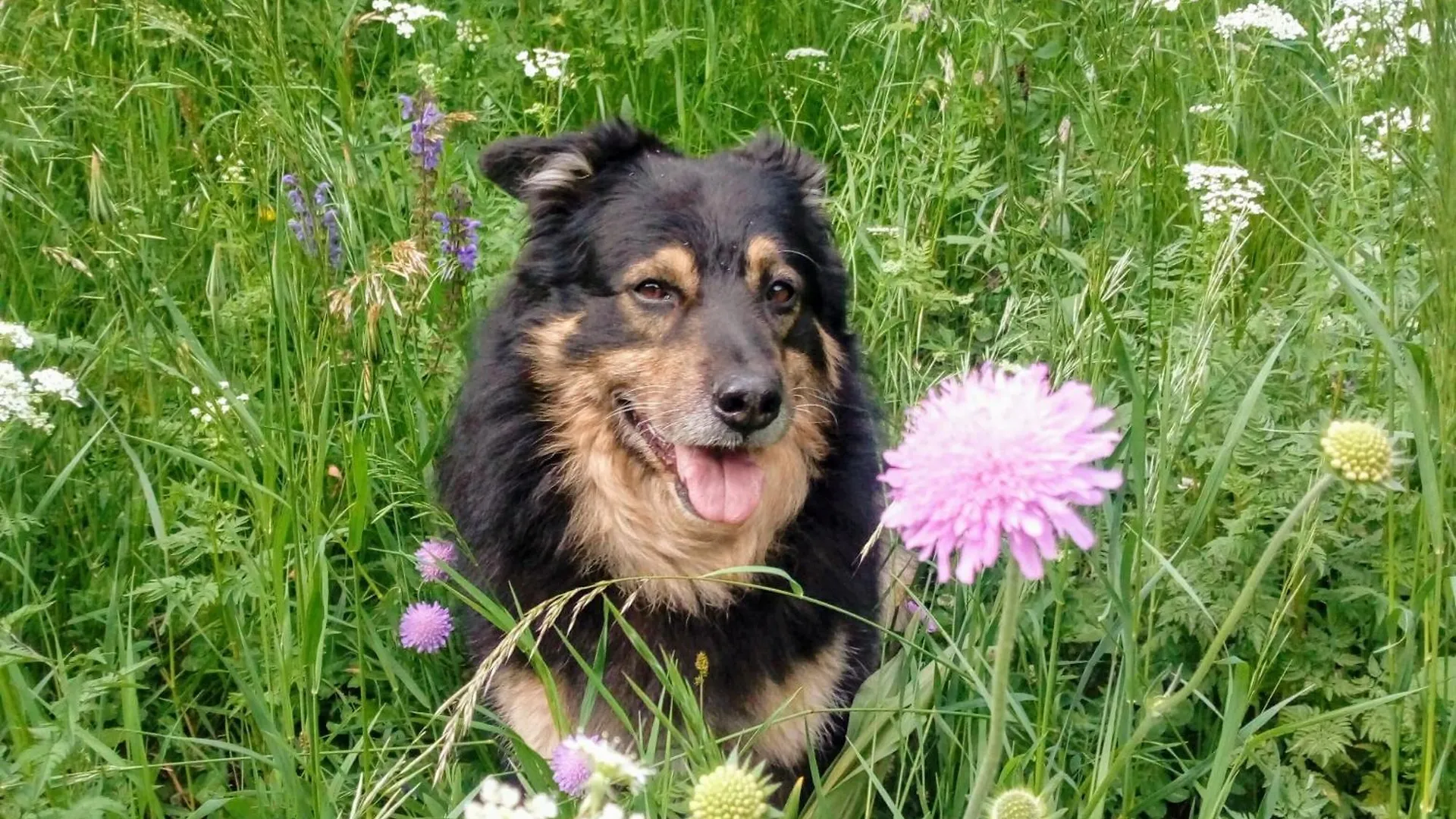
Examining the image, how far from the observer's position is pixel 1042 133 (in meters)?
4.13

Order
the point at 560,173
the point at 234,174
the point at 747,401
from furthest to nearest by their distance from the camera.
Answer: the point at 234,174
the point at 560,173
the point at 747,401

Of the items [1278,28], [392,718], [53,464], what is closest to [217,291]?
[53,464]

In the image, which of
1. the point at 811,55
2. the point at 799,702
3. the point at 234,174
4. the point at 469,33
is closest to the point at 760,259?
the point at 799,702

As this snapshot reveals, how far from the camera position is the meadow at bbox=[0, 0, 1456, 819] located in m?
2.16

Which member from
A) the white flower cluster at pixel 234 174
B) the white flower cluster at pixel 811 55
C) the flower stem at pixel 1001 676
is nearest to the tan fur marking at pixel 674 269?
the white flower cluster at pixel 234 174

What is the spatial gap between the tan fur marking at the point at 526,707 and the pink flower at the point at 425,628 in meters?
0.19

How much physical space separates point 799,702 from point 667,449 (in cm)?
62

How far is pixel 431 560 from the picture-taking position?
272cm

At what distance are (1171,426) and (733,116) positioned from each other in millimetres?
2565

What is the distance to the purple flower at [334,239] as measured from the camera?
3261 millimetres

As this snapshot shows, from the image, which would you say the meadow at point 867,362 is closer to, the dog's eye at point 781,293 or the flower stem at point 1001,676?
the flower stem at point 1001,676

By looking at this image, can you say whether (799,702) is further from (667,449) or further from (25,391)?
(25,391)

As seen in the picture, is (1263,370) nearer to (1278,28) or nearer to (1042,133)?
(1278,28)

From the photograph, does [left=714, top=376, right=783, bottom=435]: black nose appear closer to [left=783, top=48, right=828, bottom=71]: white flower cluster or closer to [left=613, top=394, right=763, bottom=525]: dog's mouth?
[left=613, top=394, right=763, bottom=525]: dog's mouth
